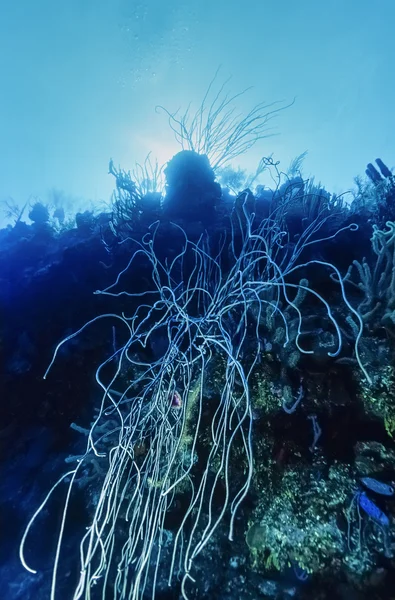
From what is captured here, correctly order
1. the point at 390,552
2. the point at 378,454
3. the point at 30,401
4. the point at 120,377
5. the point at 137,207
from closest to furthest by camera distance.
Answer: the point at 390,552 < the point at 378,454 < the point at 120,377 < the point at 30,401 < the point at 137,207

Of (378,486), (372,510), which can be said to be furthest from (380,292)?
(372,510)

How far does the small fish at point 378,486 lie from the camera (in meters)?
1.81

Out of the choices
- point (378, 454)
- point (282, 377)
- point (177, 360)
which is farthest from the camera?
point (282, 377)

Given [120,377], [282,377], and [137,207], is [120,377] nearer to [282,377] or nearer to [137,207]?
[282,377]

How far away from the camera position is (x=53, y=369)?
145 inches

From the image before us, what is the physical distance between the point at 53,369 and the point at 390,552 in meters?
3.59

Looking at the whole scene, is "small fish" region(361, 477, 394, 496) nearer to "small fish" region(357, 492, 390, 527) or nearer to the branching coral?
"small fish" region(357, 492, 390, 527)

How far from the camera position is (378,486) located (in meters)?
1.83

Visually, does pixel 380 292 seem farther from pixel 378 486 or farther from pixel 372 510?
pixel 372 510

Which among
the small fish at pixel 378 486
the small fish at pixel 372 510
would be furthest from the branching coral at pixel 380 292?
the small fish at pixel 372 510

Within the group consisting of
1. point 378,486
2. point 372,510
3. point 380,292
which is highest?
point 380,292

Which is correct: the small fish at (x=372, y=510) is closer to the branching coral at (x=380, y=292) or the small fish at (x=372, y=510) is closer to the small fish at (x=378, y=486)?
the small fish at (x=378, y=486)

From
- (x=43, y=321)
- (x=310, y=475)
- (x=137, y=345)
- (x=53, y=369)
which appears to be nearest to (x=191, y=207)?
(x=137, y=345)

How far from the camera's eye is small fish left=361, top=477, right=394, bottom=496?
1811 millimetres
